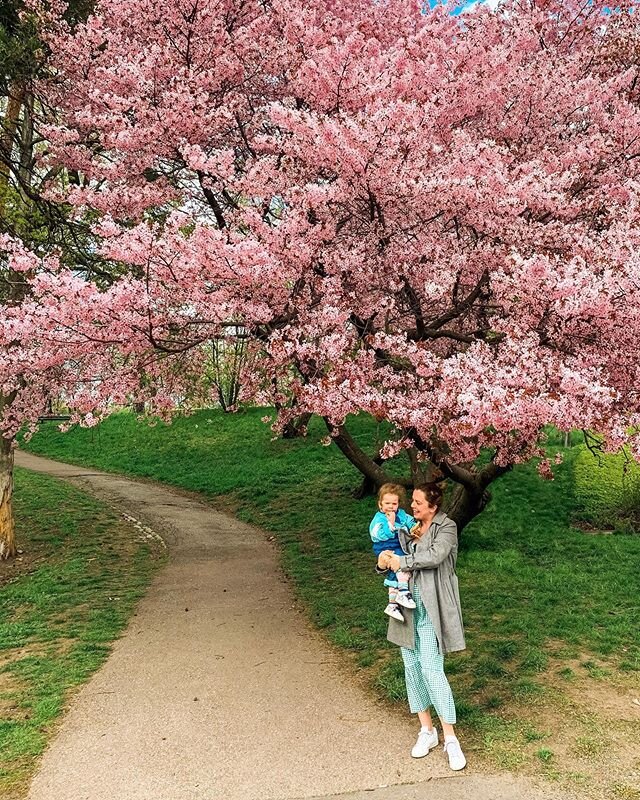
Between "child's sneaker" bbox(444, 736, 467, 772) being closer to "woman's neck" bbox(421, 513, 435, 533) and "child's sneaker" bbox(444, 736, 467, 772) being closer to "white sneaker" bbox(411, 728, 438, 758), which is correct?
"white sneaker" bbox(411, 728, 438, 758)

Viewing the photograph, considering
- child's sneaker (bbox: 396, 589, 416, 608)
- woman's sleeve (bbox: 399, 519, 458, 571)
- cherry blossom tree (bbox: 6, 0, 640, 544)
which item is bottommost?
child's sneaker (bbox: 396, 589, 416, 608)

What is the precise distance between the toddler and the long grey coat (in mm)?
84

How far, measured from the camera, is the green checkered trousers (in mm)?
4820

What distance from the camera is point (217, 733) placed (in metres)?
5.44

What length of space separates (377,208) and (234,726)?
550 cm

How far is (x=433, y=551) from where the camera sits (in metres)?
4.77

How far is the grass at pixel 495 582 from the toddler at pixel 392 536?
136cm

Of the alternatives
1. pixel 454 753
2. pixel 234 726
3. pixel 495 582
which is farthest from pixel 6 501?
pixel 454 753

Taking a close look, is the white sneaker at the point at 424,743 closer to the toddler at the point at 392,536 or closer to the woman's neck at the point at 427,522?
the toddler at the point at 392,536

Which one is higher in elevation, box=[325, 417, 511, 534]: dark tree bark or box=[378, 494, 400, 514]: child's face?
box=[378, 494, 400, 514]: child's face

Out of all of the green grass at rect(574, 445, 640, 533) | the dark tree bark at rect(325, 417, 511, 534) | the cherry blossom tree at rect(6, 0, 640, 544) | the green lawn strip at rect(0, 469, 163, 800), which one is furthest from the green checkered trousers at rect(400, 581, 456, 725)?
the green grass at rect(574, 445, 640, 533)

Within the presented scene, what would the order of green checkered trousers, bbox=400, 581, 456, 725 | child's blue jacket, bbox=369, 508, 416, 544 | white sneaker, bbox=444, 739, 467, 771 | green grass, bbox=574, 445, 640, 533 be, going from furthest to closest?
green grass, bbox=574, 445, 640, 533, child's blue jacket, bbox=369, 508, 416, 544, green checkered trousers, bbox=400, 581, 456, 725, white sneaker, bbox=444, 739, 467, 771

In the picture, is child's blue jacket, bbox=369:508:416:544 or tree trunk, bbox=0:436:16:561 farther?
tree trunk, bbox=0:436:16:561

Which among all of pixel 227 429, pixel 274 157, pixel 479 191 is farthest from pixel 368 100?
pixel 227 429
